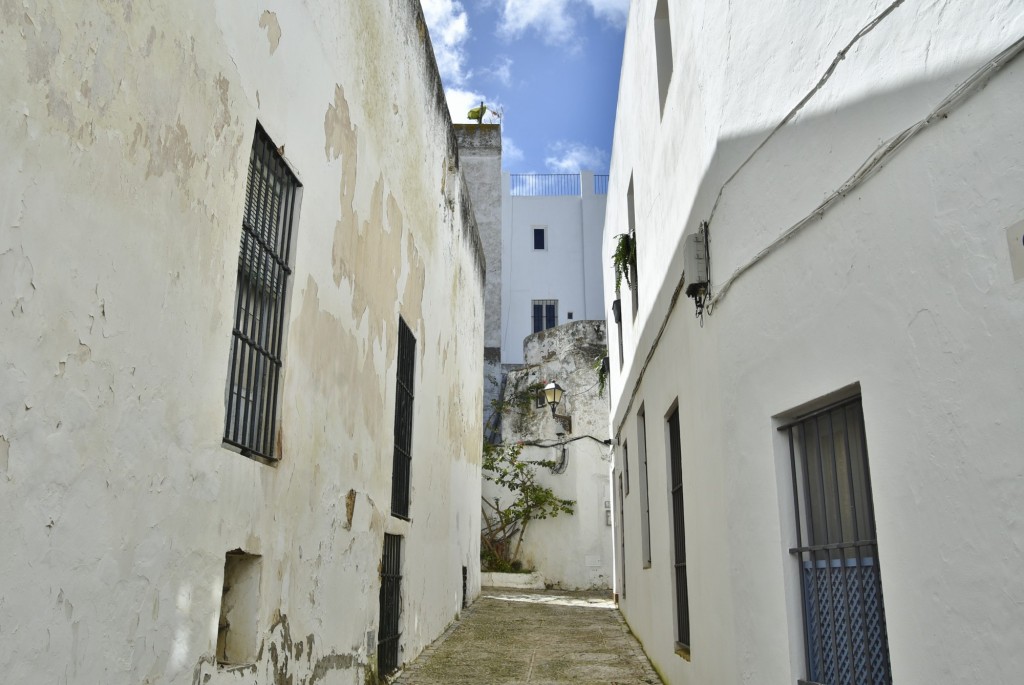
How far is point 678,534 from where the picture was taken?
239 inches

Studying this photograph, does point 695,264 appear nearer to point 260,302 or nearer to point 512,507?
point 260,302

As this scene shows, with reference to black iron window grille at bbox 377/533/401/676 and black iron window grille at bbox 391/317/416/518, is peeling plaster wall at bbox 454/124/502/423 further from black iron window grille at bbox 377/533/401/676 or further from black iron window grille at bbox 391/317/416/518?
black iron window grille at bbox 377/533/401/676

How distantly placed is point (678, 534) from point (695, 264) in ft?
7.22

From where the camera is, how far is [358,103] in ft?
18.1

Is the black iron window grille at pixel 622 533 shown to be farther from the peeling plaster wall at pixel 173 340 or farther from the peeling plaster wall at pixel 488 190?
the peeling plaster wall at pixel 488 190

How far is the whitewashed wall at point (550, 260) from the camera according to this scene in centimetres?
2556

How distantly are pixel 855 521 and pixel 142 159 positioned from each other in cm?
285

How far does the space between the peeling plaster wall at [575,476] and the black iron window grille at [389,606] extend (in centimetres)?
894

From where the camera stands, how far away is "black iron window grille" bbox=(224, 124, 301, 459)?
3746 mm

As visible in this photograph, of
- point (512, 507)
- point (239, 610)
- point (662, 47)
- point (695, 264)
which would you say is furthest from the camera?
point (512, 507)

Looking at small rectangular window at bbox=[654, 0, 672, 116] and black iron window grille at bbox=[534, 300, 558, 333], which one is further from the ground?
black iron window grille at bbox=[534, 300, 558, 333]

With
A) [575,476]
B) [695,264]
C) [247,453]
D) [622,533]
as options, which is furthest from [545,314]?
[247,453]

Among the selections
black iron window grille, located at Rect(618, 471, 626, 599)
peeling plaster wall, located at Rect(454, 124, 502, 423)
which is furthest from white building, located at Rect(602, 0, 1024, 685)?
peeling plaster wall, located at Rect(454, 124, 502, 423)

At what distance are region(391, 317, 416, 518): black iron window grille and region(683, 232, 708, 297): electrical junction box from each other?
111 inches
